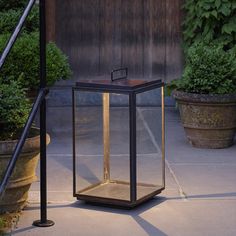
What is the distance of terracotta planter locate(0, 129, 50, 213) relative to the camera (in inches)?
227

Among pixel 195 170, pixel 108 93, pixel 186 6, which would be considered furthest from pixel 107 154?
pixel 186 6

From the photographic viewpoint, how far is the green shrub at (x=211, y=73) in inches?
321

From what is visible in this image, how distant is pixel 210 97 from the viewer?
812 cm

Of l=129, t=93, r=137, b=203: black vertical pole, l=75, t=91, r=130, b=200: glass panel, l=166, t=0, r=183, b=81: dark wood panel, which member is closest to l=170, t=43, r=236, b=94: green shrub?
l=75, t=91, r=130, b=200: glass panel

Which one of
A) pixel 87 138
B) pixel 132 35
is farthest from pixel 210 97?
pixel 132 35

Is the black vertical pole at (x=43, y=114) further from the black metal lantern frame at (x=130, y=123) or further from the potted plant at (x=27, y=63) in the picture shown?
the potted plant at (x=27, y=63)

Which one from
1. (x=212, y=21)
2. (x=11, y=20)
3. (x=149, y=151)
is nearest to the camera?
(x=149, y=151)

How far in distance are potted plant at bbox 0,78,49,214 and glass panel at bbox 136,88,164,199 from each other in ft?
2.91

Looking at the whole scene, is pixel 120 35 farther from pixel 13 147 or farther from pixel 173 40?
pixel 13 147

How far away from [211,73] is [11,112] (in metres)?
2.72

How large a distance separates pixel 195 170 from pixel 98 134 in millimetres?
1149

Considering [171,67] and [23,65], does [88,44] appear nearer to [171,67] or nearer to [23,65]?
[171,67]

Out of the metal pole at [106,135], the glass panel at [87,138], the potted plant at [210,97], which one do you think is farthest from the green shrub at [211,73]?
the metal pole at [106,135]

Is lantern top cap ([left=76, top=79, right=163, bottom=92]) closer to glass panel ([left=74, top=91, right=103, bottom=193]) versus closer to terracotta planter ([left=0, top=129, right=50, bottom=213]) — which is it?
glass panel ([left=74, top=91, right=103, bottom=193])
